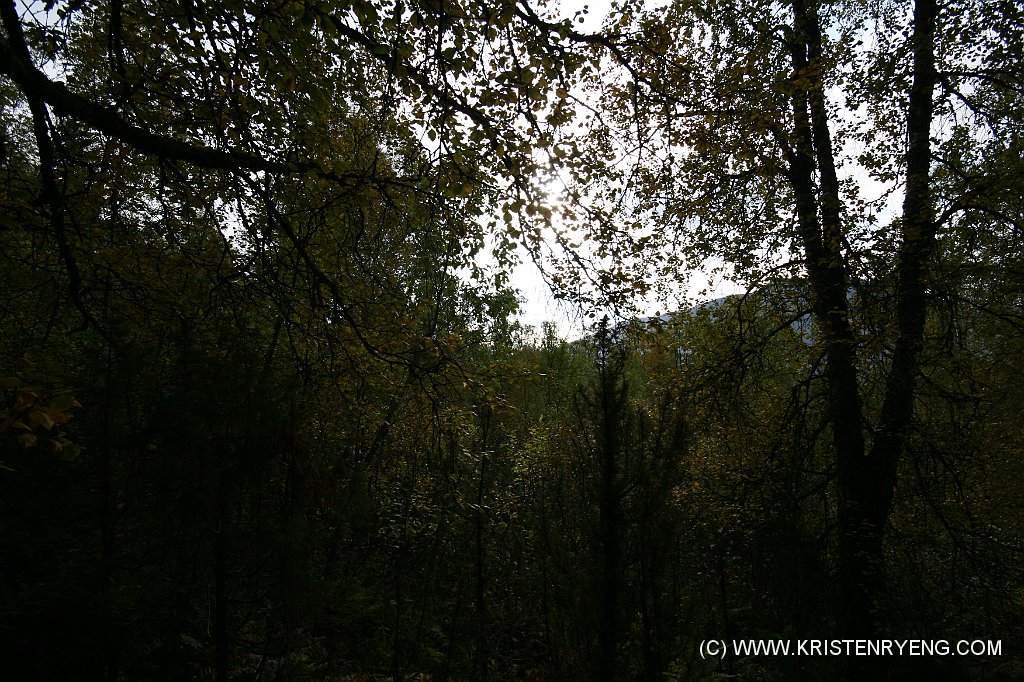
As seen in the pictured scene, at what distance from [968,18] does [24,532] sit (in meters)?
8.39

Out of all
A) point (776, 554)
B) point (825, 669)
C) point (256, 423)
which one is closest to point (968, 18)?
point (776, 554)

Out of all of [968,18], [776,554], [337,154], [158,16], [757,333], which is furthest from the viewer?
[776,554]

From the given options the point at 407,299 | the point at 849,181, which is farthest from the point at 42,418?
the point at 849,181

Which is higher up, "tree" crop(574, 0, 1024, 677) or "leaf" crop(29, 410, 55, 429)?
"tree" crop(574, 0, 1024, 677)

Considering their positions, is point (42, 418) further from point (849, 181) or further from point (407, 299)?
point (849, 181)

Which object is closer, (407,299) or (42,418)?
(42,418)

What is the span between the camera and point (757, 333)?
6.28 m

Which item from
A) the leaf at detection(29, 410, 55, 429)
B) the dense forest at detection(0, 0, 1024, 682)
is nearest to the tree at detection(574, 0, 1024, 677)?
the dense forest at detection(0, 0, 1024, 682)

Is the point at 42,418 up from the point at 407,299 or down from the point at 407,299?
down

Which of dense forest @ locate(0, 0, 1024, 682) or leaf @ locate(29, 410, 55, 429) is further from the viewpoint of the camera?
dense forest @ locate(0, 0, 1024, 682)

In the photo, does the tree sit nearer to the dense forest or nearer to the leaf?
the dense forest

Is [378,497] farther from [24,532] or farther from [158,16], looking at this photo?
Answer: [158,16]

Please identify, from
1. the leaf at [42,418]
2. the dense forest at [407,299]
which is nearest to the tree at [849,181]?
the dense forest at [407,299]

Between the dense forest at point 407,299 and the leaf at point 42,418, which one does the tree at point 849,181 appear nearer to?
the dense forest at point 407,299
